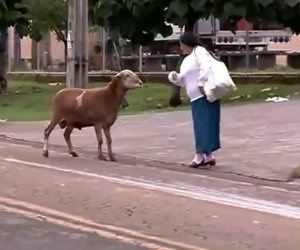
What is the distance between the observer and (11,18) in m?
28.0

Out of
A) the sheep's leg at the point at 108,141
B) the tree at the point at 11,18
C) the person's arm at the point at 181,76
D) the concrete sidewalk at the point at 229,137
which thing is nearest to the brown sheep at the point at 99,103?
the sheep's leg at the point at 108,141

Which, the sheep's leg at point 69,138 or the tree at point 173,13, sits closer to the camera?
the sheep's leg at point 69,138

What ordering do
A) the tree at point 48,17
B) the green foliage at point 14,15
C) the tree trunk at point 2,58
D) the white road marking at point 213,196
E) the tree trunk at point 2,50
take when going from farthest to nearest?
the tree at point 48,17, the tree trunk at point 2,58, the tree trunk at point 2,50, the green foliage at point 14,15, the white road marking at point 213,196

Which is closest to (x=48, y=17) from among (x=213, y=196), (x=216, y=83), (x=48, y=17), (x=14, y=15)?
(x=48, y=17)

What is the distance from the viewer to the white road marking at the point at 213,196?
374 inches

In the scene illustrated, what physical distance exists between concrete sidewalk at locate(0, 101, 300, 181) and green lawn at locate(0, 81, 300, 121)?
198 centimetres

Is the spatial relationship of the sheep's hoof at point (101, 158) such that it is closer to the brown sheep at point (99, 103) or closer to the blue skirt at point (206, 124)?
the brown sheep at point (99, 103)

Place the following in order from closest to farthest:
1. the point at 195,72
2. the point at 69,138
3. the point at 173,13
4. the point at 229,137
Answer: the point at 195,72
the point at 69,138
the point at 229,137
the point at 173,13

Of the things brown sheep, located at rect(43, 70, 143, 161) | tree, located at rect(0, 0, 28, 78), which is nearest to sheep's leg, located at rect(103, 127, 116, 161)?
brown sheep, located at rect(43, 70, 143, 161)

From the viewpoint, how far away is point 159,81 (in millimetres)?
31547

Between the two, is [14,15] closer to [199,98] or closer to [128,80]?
[128,80]

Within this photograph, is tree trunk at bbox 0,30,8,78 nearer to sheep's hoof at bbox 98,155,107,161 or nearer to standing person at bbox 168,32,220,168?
sheep's hoof at bbox 98,155,107,161

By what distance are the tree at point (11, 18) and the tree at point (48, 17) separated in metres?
2.12

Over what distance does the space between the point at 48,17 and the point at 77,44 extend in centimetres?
1511
